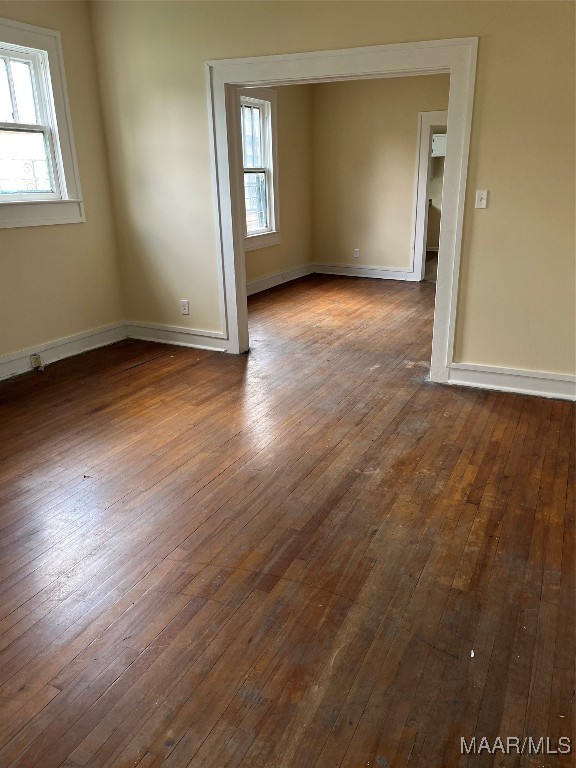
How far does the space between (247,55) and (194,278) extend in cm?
174

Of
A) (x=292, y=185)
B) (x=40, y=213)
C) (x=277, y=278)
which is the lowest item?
(x=277, y=278)

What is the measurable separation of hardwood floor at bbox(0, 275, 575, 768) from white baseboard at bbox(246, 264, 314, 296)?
3381 mm

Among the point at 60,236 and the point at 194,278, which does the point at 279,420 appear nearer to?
the point at 194,278

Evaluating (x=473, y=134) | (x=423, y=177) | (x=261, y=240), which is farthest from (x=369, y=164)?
(x=473, y=134)

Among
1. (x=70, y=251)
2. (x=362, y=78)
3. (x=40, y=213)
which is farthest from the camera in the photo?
(x=70, y=251)

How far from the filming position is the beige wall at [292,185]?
23.6 ft

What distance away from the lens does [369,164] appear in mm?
7707

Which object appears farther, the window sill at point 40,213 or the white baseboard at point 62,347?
the white baseboard at point 62,347

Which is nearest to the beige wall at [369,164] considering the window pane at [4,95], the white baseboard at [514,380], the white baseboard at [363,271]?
the white baseboard at [363,271]

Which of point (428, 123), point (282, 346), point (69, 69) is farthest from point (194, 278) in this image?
point (428, 123)

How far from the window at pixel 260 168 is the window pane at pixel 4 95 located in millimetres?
2922

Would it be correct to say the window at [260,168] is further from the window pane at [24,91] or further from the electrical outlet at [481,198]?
the electrical outlet at [481,198]

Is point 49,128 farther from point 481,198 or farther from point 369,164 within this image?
point 369,164

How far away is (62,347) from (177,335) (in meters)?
0.98
